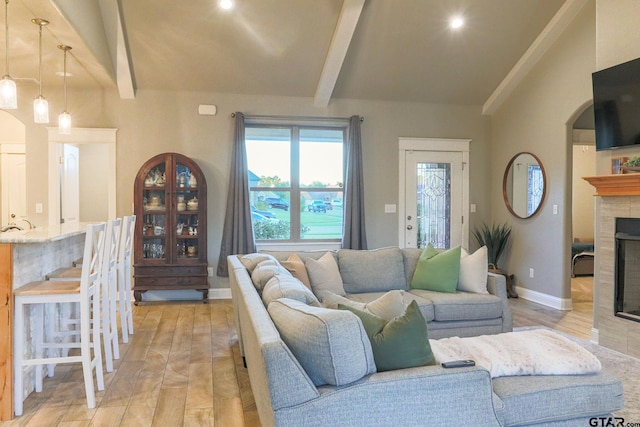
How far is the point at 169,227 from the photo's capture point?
539cm

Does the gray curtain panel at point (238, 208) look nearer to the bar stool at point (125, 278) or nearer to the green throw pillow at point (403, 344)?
the bar stool at point (125, 278)

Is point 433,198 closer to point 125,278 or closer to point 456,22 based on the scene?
point 456,22

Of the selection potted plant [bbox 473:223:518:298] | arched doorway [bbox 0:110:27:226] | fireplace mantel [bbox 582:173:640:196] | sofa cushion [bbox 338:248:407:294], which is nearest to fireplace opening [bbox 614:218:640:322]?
fireplace mantel [bbox 582:173:640:196]

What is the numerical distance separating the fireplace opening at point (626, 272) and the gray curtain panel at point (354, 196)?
291 cm

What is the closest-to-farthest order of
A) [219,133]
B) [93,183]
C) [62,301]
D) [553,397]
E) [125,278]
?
[553,397] < [62,301] < [125,278] < [219,133] < [93,183]

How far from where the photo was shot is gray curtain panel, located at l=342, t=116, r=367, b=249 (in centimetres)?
590

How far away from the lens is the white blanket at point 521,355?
203cm

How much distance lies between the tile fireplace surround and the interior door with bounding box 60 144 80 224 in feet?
19.6

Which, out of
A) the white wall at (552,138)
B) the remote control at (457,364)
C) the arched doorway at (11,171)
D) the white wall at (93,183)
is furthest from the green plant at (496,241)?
the arched doorway at (11,171)

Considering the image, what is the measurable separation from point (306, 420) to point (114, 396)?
1.95 meters

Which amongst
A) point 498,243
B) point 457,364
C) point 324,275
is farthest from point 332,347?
point 498,243

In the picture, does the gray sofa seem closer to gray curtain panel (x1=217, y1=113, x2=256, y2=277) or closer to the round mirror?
gray curtain panel (x1=217, y1=113, x2=256, y2=277)

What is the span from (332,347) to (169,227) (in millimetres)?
4266

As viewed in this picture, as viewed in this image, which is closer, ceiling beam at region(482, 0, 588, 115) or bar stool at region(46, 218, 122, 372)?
bar stool at region(46, 218, 122, 372)
